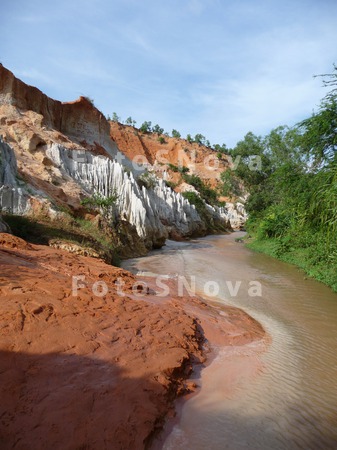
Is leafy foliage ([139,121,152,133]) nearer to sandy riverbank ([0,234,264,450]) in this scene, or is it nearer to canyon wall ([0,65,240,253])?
canyon wall ([0,65,240,253])

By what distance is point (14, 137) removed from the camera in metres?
15.6

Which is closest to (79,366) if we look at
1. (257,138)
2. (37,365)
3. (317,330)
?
(37,365)

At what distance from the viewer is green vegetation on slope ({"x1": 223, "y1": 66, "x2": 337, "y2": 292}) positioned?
801cm

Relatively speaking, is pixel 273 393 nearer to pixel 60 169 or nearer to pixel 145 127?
pixel 60 169

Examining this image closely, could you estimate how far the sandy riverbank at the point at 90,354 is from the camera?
2408 millimetres

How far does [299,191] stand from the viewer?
11.0 metres

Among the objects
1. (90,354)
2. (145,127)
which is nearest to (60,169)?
(90,354)

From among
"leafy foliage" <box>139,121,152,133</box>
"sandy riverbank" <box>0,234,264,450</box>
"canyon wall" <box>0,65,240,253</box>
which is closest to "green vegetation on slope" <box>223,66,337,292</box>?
"sandy riverbank" <box>0,234,264,450</box>
